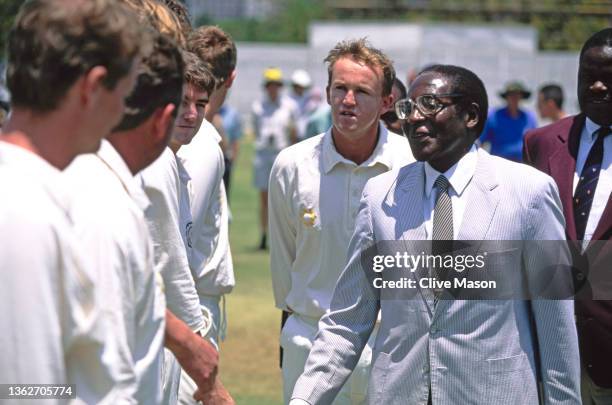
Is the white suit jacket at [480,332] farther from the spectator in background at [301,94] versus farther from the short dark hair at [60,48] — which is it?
the spectator in background at [301,94]

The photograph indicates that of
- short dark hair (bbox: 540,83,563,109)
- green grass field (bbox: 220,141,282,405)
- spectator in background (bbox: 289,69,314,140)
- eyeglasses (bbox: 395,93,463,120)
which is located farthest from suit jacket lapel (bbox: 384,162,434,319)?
spectator in background (bbox: 289,69,314,140)

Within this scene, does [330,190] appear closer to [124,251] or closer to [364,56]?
[364,56]

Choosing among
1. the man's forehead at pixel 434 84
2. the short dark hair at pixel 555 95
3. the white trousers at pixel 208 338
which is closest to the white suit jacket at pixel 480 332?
the man's forehead at pixel 434 84

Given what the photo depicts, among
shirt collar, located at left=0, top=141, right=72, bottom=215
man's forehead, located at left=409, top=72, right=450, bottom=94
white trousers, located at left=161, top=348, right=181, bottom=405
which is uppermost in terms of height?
shirt collar, located at left=0, top=141, right=72, bottom=215

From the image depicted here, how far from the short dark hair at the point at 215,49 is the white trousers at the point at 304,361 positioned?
61.9 inches

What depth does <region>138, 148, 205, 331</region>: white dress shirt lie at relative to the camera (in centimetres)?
444

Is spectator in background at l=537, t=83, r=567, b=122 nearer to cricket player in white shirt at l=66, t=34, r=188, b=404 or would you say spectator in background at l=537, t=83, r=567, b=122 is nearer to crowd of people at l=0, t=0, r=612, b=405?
crowd of people at l=0, t=0, r=612, b=405

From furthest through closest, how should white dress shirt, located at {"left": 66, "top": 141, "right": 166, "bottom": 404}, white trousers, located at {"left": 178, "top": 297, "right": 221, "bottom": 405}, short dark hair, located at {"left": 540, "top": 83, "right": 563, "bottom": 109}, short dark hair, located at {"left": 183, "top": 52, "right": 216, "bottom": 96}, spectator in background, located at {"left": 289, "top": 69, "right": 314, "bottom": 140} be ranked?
spectator in background, located at {"left": 289, "top": 69, "right": 314, "bottom": 140} → short dark hair, located at {"left": 540, "top": 83, "right": 563, "bottom": 109} → white trousers, located at {"left": 178, "top": 297, "right": 221, "bottom": 405} → short dark hair, located at {"left": 183, "top": 52, "right": 216, "bottom": 96} → white dress shirt, located at {"left": 66, "top": 141, "right": 166, "bottom": 404}

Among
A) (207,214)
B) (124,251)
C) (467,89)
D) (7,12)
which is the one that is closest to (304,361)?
(207,214)

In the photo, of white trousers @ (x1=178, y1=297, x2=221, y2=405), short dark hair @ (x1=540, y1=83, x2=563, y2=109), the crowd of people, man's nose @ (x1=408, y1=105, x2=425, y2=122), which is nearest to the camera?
the crowd of people

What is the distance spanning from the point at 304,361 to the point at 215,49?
6.35 feet

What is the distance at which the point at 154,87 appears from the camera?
357 cm

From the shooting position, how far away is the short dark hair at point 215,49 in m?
7.18

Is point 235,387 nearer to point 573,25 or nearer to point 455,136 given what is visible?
point 455,136
